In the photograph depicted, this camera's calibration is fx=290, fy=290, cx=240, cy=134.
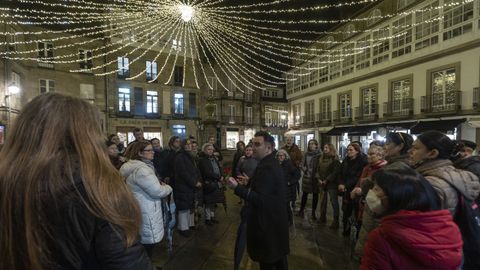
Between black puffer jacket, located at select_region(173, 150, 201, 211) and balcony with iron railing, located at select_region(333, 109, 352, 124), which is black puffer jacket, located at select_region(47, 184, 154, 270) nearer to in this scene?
black puffer jacket, located at select_region(173, 150, 201, 211)

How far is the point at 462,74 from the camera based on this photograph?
14938 millimetres

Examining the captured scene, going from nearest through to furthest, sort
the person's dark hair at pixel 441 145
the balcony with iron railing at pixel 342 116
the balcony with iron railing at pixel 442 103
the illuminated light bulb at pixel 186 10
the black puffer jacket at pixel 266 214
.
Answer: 1. the person's dark hair at pixel 441 145
2. the black puffer jacket at pixel 266 214
3. the illuminated light bulb at pixel 186 10
4. the balcony with iron railing at pixel 442 103
5. the balcony with iron railing at pixel 342 116

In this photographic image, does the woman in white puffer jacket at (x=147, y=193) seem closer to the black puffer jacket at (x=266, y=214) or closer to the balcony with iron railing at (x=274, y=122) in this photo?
the black puffer jacket at (x=266, y=214)

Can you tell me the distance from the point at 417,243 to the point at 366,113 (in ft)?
72.3

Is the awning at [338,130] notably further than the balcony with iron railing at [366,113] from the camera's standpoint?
Yes

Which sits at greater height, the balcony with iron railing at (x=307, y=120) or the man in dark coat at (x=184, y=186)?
the balcony with iron railing at (x=307, y=120)

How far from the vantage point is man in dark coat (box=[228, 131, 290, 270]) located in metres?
3.02

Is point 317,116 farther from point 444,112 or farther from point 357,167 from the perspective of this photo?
point 357,167

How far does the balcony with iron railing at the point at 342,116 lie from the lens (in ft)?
76.5

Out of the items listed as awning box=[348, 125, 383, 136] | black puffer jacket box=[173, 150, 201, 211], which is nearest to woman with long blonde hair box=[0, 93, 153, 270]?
black puffer jacket box=[173, 150, 201, 211]

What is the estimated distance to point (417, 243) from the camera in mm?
1490

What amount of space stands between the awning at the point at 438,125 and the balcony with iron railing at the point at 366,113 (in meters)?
4.24

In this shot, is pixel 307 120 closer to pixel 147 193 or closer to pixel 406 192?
pixel 147 193

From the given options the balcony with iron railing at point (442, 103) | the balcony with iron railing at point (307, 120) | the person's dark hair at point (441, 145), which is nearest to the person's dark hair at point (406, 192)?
the person's dark hair at point (441, 145)
